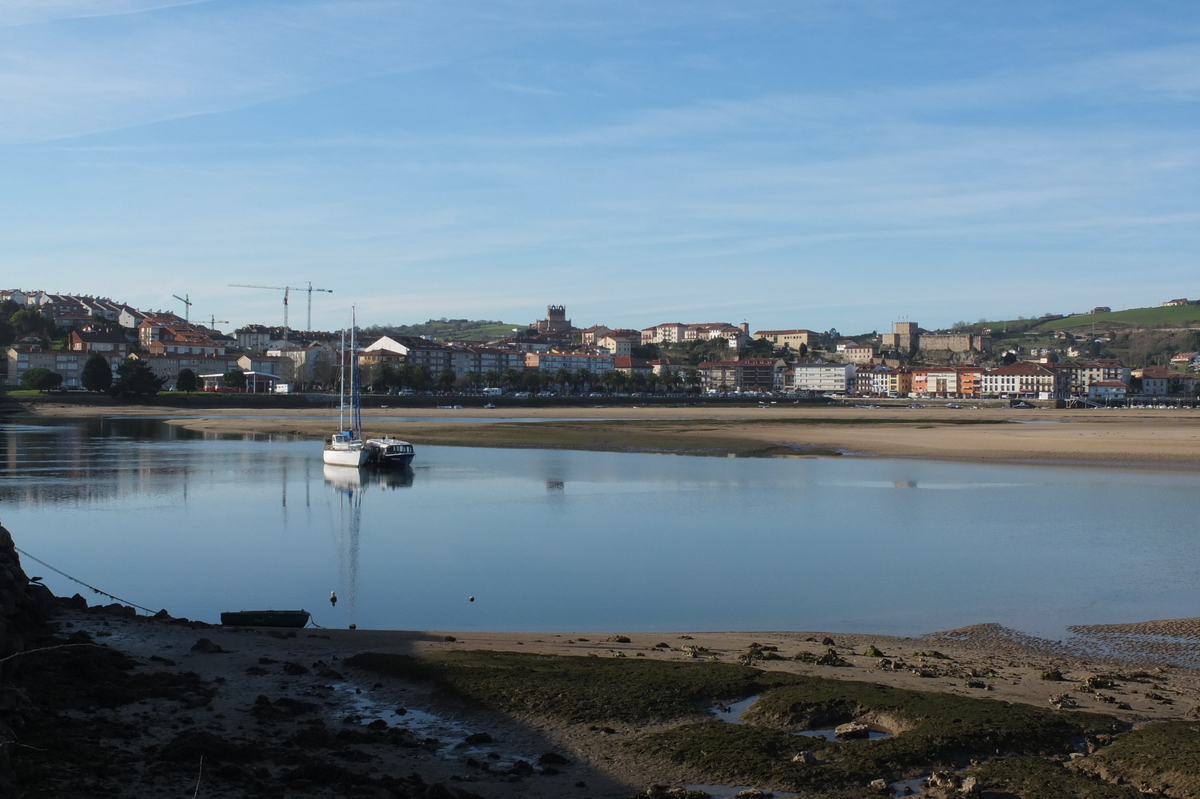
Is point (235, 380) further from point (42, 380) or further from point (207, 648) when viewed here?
point (207, 648)

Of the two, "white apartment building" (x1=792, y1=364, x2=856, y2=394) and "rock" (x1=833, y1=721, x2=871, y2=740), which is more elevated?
"white apartment building" (x1=792, y1=364, x2=856, y2=394)

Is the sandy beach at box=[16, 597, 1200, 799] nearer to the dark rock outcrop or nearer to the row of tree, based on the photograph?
the dark rock outcrop

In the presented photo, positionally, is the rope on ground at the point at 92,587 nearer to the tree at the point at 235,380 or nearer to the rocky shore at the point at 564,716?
the rocky shore at the point at 564,716

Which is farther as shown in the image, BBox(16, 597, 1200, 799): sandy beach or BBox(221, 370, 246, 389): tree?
BBox(221, 370, 246, 389): tree

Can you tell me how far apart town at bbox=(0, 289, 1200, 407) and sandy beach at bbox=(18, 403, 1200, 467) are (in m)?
26.4

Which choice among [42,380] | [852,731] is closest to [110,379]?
[42,380]

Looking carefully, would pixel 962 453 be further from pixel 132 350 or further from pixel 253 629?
pixel 132 350

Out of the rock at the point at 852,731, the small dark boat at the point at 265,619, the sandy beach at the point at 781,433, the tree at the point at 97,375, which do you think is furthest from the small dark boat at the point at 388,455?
the tree at the point at 97,375

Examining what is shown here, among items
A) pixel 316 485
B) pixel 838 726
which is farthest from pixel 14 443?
pixel 838 726

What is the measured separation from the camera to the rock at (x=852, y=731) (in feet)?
26.2

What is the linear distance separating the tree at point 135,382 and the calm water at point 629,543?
164 feet

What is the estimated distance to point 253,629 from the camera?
11.9 m

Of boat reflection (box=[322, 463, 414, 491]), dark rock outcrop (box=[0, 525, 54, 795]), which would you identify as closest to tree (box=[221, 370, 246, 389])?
boat reflection (box=[322, 463, 414, 491])

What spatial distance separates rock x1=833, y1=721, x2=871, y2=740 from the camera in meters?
7.99
